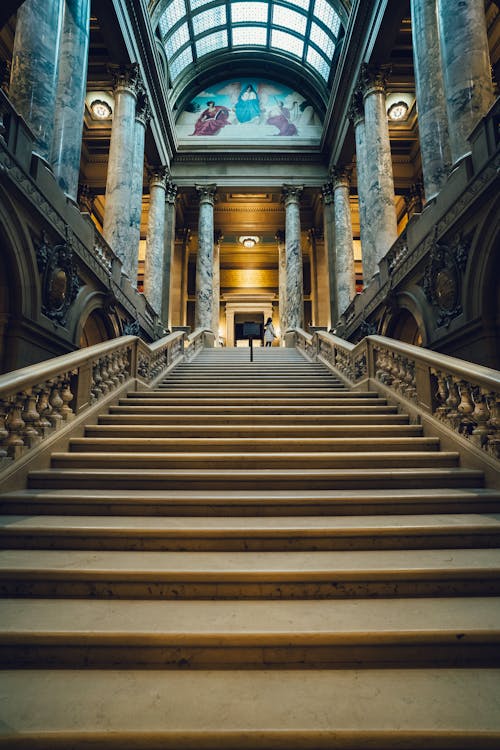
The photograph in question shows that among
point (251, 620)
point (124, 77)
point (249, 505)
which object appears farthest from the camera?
point (124, 77)

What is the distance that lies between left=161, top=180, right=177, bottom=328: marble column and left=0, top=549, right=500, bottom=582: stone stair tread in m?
15.2

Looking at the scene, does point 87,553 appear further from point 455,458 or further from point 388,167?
point 388,167

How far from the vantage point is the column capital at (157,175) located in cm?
1697

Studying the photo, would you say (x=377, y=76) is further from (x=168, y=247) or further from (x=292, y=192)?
(x=168, y=247)

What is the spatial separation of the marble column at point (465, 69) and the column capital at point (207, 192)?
Result: 1227 centimetres

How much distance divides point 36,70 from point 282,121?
15.0 m

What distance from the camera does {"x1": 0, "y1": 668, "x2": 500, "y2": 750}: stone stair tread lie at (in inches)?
58.7

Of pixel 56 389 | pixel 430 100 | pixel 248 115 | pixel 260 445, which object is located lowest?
pixel 260 445

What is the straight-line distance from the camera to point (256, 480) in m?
3.41

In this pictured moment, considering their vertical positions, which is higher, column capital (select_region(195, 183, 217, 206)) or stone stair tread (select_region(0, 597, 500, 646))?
column capital (select_region(195, 183, 217, 206))

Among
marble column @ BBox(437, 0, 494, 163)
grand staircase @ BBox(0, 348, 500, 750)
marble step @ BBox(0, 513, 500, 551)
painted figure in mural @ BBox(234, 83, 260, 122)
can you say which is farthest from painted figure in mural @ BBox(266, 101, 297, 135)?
marble step @ BBox(0, 513, 500, 551)

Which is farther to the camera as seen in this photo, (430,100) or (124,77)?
(124,77)

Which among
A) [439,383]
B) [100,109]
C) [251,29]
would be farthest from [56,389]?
[251,29]

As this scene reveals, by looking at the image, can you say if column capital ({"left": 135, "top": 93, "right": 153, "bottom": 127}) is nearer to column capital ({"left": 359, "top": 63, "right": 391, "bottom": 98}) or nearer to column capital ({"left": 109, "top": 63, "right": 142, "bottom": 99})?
column capital ({"left": 109, "top": 63, "right": 142, "bottom": 99})
